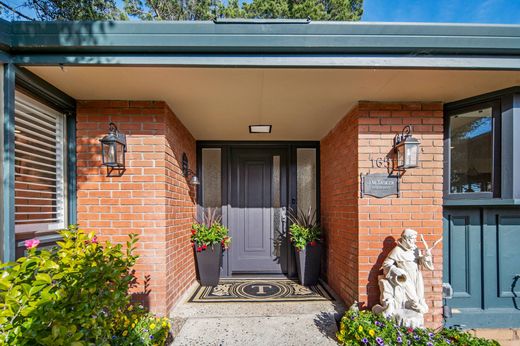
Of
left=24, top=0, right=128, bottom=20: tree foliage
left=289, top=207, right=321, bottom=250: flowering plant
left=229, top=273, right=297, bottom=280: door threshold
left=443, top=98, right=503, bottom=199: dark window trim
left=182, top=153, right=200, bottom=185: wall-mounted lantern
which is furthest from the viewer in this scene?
left=24, top=0, right=128, bottom=20: tree foliage

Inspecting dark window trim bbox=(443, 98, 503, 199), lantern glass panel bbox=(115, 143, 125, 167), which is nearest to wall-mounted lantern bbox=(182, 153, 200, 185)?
lantern glass panel bbox=(115, 143, 125, 167)

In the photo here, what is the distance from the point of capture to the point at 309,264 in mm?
3551

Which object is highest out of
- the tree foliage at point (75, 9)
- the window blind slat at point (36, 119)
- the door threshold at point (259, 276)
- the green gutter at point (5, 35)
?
the tree foliage at point (75, 9)

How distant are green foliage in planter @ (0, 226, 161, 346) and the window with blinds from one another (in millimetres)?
436

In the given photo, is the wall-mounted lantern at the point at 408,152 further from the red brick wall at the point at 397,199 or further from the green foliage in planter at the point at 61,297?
the green foliage in planter at the point at 61,297

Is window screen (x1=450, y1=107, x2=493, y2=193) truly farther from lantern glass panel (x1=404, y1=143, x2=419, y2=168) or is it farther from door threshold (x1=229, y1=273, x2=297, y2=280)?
door threshold (x1=229, y1=273, x2=297, y2=280)

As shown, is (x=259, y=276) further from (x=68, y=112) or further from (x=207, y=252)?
(x=68, y=112)

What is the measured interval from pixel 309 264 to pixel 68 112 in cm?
323

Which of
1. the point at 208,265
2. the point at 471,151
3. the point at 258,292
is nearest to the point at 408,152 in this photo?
the point at 471,151

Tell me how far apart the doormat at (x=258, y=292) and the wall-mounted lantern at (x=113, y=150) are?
1681 millimetres

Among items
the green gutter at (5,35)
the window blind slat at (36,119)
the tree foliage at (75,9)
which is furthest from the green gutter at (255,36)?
the tree foliage at (75,9)

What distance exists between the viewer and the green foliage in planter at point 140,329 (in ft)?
6.47

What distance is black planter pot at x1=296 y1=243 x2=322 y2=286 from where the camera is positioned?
3527 mm

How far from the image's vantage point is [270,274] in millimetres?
3986
